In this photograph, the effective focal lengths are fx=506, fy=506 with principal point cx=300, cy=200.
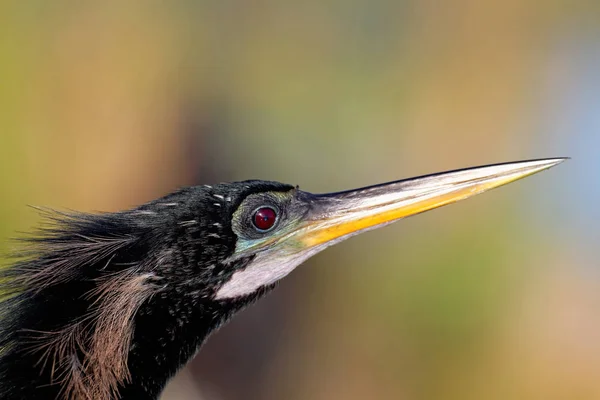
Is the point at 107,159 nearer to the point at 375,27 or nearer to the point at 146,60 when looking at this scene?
the point at 146,60

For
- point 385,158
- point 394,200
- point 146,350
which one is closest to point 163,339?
point 146,350

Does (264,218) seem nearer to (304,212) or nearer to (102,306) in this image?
(304,212)

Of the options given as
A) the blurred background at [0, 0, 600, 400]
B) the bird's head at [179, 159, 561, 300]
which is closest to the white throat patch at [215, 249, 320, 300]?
the bird's head at [179, 159, 561, 300]

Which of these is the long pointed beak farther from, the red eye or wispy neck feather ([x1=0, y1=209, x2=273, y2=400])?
wispy neck feather ([x1=0, y1=209, x2=273, y2=400])

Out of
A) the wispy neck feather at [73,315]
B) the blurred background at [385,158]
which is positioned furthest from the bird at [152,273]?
the blurred background at [385,158]

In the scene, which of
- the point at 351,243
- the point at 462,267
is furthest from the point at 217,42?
the point at 462,267

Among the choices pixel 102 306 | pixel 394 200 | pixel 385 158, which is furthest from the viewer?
pixel 385 158
